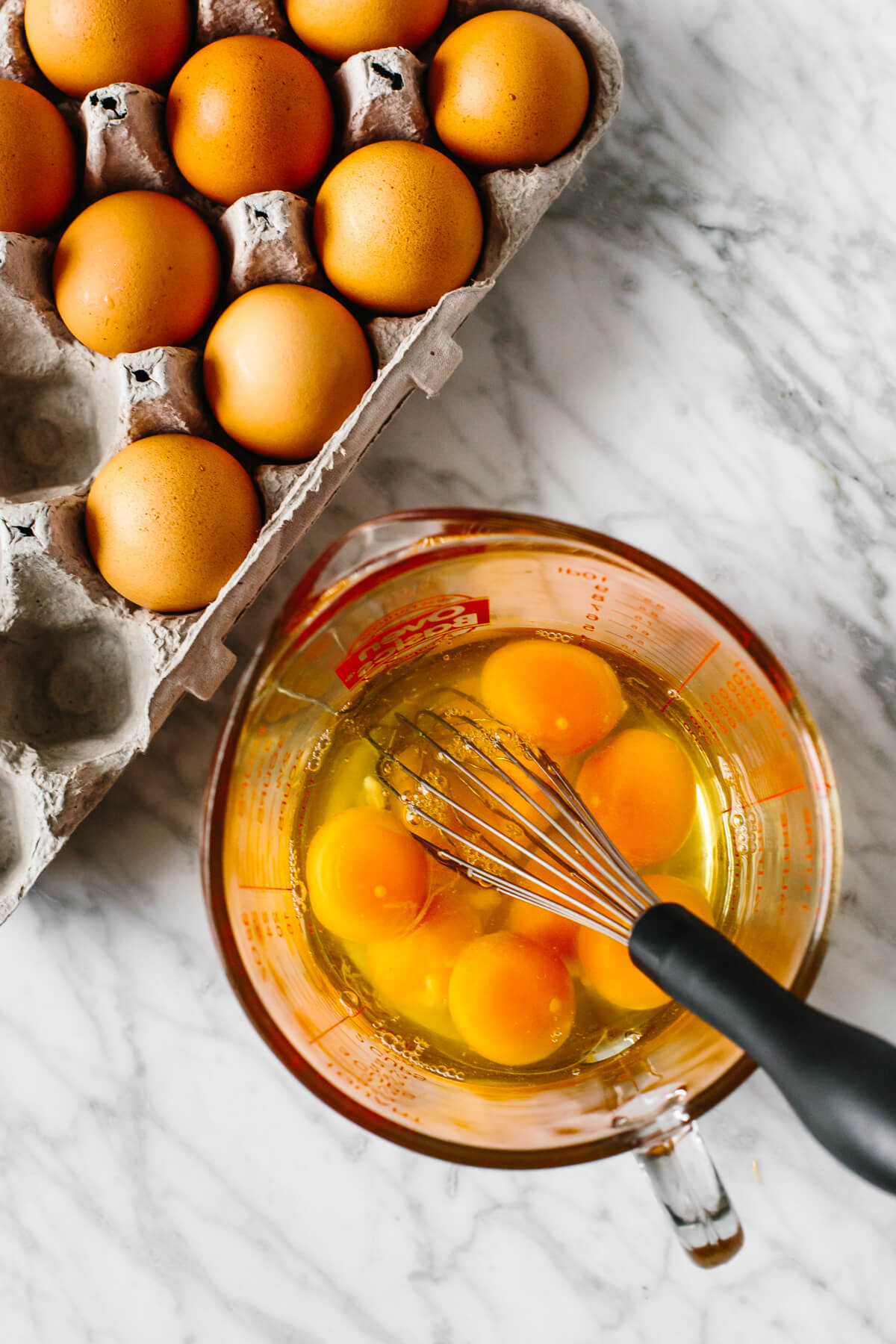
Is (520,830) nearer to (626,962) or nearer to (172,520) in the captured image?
(626,962)

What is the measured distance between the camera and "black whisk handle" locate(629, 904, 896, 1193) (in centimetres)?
41

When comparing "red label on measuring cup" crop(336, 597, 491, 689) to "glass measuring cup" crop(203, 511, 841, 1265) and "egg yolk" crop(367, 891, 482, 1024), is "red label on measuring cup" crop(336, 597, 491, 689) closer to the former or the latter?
"glass measuring cup" crop(203, 511, 841, 1265)

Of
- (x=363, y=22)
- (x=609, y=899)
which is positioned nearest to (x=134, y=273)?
(x=363, y=22)

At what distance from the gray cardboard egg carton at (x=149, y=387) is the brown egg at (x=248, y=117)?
20 millimetres

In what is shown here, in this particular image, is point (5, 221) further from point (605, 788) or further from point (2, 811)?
point (605, 788)

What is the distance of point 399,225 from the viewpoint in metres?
0.59

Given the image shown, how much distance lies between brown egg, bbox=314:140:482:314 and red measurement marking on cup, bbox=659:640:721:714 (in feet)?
0.90

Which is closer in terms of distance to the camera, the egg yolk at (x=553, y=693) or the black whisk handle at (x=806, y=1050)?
the black whisk handle at (x=806, y=1050)

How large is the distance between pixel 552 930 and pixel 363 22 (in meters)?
0.57

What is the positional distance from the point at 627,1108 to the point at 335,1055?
163mm

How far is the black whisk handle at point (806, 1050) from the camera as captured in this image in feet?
1.34

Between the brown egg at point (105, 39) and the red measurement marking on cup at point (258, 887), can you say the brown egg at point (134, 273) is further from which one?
the red measurement marking on cup at point (258, 887)

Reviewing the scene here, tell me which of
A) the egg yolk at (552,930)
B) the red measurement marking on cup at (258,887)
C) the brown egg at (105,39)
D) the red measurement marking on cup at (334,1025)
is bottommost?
the red measurement marking on cup at (334,1025)

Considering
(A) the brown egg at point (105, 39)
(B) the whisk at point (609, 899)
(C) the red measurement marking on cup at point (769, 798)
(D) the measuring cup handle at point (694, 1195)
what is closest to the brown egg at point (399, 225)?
(A) the brown egg at point (105, 39)
